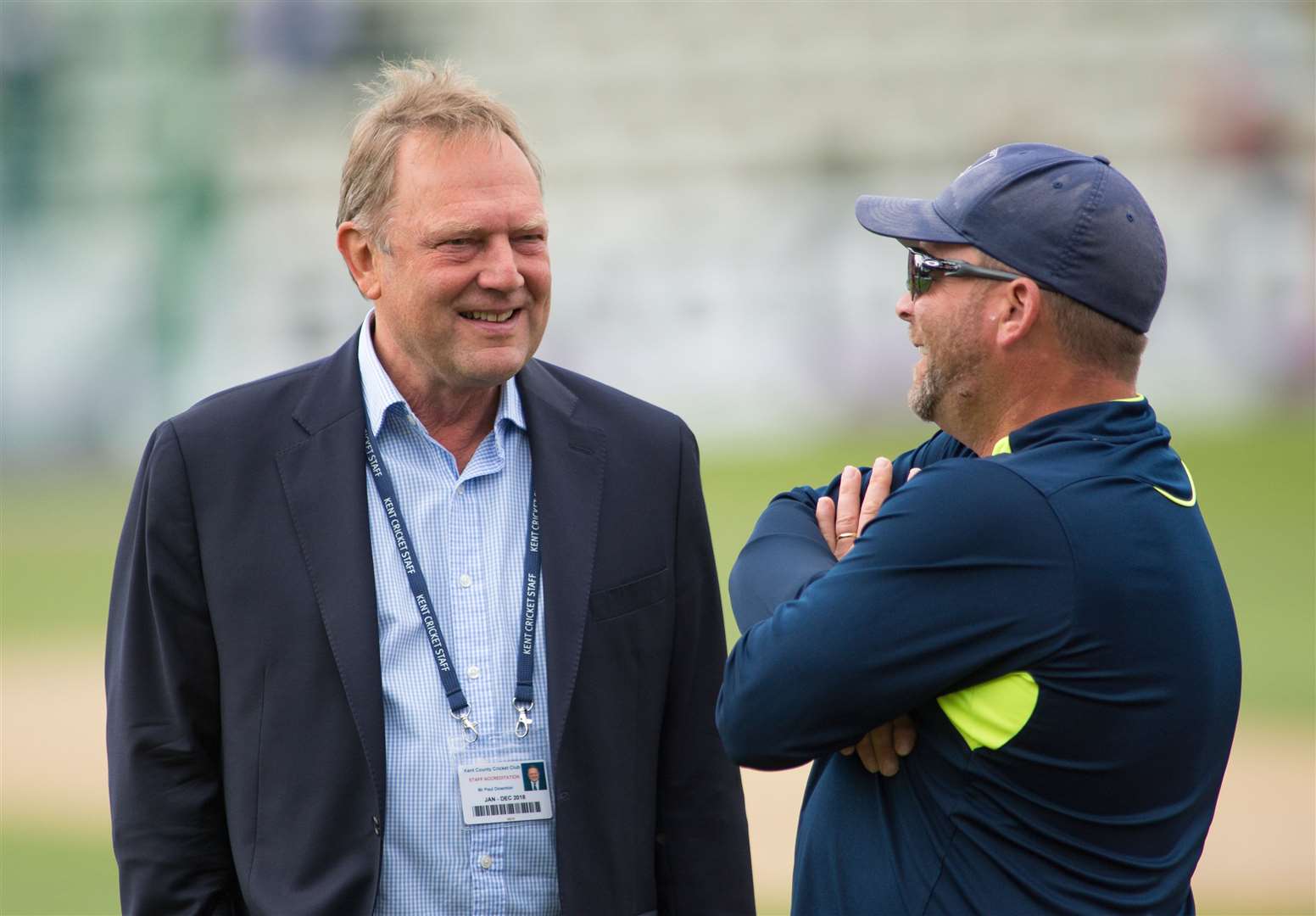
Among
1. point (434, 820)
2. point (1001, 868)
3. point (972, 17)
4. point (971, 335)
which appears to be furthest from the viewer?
point (972, 17)

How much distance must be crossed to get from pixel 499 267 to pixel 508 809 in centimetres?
87

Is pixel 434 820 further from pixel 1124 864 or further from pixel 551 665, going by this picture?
pixel 1124 864

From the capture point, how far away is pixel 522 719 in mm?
2410

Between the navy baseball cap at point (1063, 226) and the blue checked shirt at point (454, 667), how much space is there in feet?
2.75

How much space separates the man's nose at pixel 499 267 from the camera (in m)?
2.46

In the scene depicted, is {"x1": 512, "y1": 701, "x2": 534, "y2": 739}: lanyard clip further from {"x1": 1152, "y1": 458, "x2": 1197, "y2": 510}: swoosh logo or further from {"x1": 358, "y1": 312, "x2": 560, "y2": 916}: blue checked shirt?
{"x1": 1152, "y1": 458, "x2": 1197, "y2": 510}: swoosh logo

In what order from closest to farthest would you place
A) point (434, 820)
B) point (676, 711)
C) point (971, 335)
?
point (971, 335) < point (434, 820) < point (676, 711)

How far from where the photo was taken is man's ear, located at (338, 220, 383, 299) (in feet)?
8.45

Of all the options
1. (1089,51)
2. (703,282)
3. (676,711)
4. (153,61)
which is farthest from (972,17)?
(676,711)

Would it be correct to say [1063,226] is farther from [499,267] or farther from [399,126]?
[399,126]

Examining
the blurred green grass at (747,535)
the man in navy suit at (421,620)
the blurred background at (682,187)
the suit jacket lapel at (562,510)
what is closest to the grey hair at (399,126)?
the man in navy suit at (421,620)

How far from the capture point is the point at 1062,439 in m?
2.09

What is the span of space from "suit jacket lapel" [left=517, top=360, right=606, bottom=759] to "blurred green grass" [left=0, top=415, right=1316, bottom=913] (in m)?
4.61

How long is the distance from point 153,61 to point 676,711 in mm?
29389
